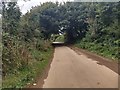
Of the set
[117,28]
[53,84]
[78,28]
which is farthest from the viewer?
[78,28]

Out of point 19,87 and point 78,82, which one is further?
point 78,82

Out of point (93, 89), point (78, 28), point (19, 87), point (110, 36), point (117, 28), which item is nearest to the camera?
point (93, 89)

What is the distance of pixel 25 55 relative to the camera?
16.5 meters

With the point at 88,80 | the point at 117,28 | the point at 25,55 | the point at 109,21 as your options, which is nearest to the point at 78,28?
the point at 109,21

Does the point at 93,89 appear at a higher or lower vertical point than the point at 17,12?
lower

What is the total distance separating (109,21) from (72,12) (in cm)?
1981

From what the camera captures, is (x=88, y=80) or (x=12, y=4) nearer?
(x=88, y=80)

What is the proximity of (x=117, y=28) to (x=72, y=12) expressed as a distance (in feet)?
79.4

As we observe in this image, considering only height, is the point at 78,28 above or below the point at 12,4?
below

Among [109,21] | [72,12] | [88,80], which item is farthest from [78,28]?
[88,80]

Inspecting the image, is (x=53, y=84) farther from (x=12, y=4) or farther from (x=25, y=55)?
(x=12, y=4)

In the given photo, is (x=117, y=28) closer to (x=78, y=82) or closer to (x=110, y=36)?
(x=110, y=36)

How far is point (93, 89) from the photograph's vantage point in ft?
31.9

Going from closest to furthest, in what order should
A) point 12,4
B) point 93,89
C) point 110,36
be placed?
point 93,89 < point 12,4 < point 110,36
